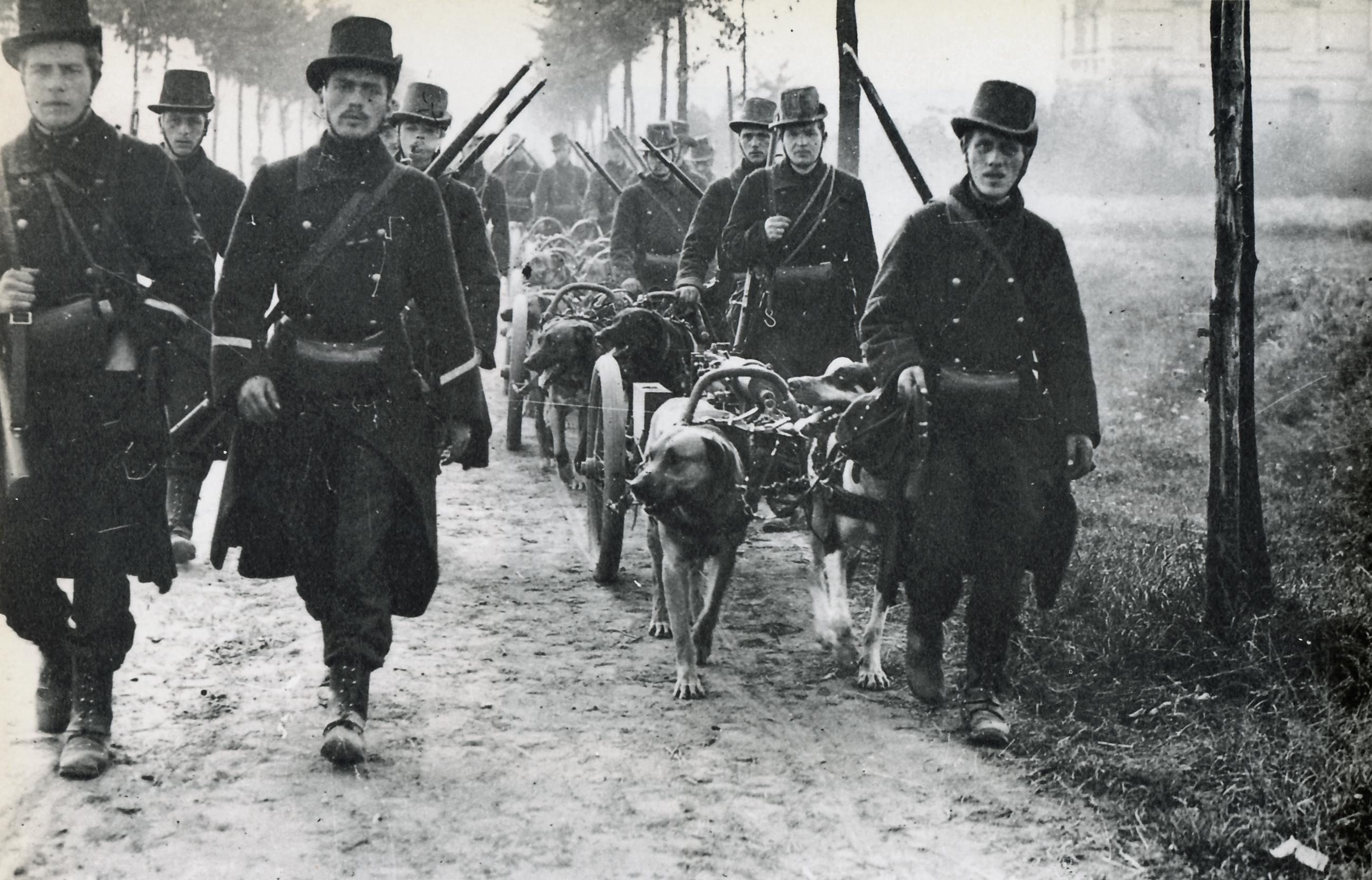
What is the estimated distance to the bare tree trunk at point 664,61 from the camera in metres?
10.2

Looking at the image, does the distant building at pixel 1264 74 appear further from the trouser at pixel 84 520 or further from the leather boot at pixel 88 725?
the leather boot at pixel 88 725

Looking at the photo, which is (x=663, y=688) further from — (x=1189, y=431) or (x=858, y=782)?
(x=1189, y=431)

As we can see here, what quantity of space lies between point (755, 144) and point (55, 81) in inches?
202

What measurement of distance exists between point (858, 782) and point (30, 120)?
360 cm

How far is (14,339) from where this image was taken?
435 centimetres

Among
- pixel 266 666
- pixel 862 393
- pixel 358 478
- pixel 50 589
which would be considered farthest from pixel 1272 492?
pixel 50 589

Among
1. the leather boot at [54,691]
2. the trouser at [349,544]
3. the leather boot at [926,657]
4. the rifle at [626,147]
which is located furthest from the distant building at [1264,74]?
the rifle at [626,147]

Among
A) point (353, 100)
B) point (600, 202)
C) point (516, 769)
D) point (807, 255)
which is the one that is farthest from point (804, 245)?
point (600, 202)

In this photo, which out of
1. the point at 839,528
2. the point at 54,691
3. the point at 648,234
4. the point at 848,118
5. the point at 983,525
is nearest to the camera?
the point at 54,691

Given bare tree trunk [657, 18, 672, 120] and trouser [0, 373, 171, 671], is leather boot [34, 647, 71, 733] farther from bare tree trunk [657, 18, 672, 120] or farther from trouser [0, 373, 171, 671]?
bare tree trunk [657, 18, 672, 120]

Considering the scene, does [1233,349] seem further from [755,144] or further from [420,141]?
[420,141]

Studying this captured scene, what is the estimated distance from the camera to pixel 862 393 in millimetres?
5453

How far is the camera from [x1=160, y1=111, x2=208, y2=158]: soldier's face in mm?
7062

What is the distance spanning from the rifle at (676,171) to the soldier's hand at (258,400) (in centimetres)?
529
